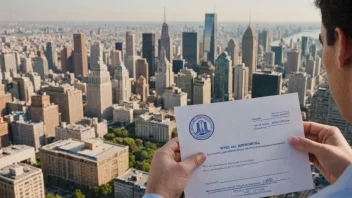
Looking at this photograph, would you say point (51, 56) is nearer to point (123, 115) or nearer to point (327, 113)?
point (123, 115)

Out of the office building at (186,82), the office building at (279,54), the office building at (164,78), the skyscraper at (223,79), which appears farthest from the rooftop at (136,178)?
the office building at (279,54)

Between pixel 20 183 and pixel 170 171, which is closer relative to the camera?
pixel 170 171

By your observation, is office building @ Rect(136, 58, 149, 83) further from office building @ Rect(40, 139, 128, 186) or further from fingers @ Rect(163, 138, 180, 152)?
fingers @ Rect(163, 138, 180, 152)

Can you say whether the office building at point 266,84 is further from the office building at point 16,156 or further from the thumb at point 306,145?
the thumb at point 306,145

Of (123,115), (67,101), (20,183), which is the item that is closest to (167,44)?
(123,115)

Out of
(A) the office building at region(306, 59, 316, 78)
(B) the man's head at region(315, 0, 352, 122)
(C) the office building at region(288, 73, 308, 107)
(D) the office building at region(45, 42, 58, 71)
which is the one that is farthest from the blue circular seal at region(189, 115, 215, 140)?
(D) the office building at region(45, 42, 58, 71)
